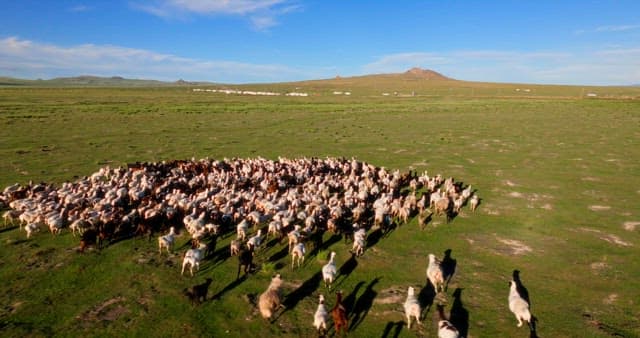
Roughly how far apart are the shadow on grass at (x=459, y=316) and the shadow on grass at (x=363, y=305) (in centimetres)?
259

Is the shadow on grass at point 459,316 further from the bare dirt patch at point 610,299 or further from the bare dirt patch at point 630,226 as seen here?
the bare dirt patch at point 630,226

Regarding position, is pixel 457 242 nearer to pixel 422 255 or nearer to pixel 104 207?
pixel 422 255

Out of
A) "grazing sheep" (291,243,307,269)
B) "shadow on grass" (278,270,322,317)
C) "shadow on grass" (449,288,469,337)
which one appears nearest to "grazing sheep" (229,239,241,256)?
"grazing sheep" (291,243,307,269)

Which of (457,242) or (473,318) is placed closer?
(473,318)

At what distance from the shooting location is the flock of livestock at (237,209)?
17.1 m

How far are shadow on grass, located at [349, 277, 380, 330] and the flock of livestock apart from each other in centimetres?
124

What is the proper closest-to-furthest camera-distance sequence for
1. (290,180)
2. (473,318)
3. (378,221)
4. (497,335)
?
(497,335), (473,318), (378,221), (290,180)

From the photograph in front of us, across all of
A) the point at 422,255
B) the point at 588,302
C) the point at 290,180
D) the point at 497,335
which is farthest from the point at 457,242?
the point at 290,180

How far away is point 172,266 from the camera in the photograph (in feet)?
52.4

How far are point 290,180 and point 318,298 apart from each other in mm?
13815

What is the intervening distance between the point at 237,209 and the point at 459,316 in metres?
12.3

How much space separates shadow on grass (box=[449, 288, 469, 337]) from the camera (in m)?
11.9

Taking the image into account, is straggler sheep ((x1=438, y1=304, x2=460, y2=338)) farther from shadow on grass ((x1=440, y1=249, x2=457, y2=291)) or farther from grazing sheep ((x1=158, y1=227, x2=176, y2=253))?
grazing sheep ((x1=158, y1=227, x2=176, y2=253))

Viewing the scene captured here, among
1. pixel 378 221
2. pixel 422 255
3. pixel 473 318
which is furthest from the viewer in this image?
pixel 378 221
